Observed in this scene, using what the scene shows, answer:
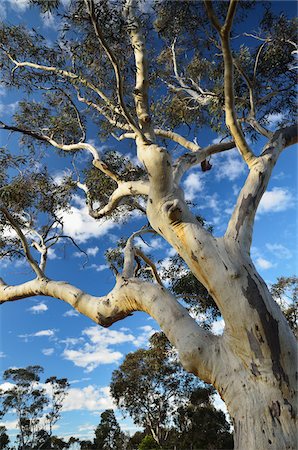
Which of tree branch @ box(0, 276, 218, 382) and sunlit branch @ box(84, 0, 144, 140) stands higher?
sunlit branch @ box(84, 0, 144, 140)

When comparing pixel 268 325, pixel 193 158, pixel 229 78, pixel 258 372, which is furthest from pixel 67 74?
pixel 258 372

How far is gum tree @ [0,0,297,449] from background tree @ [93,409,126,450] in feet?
60.8

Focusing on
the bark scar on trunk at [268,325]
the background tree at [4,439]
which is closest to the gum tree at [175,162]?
the bark scar on trunk at [268,325]

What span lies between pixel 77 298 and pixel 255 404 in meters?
1.93

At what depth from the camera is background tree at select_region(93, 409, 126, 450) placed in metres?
22.0

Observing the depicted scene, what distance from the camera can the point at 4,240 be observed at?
7.04 meters

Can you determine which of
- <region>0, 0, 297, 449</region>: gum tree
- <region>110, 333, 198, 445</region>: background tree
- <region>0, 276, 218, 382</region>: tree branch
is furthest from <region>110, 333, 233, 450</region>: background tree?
<region>0, 276, 218, 382</region>: tree branch

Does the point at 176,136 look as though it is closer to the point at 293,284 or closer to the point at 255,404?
the point at 255,404

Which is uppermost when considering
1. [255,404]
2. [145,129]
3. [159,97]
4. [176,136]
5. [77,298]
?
[159,97]

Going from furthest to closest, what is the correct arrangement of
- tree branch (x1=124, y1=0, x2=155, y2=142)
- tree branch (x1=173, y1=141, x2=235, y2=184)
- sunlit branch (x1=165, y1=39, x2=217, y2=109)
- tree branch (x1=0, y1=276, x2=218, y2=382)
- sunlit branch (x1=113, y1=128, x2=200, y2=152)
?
sunlit branch (x1=165, y1=39, x2=217, y2=109) → sunlit branch (x1=113, y1=128, x2=200, y2=152) → tree branch (x1=124, y1=0, x2=155, y2=142) → tree branch (x1=173, y1=141, x2=235, y2=184) → tree branch (x1=0, y1=276, x2=218, y2=382)

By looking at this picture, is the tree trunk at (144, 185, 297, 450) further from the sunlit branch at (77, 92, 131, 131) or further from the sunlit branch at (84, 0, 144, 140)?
the sunlit branch at (77, 92, 131, 131)

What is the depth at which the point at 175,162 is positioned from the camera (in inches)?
151

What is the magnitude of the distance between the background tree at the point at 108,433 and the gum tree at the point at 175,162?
18.5 m

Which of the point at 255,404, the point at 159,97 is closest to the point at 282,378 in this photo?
the point at 255,404
